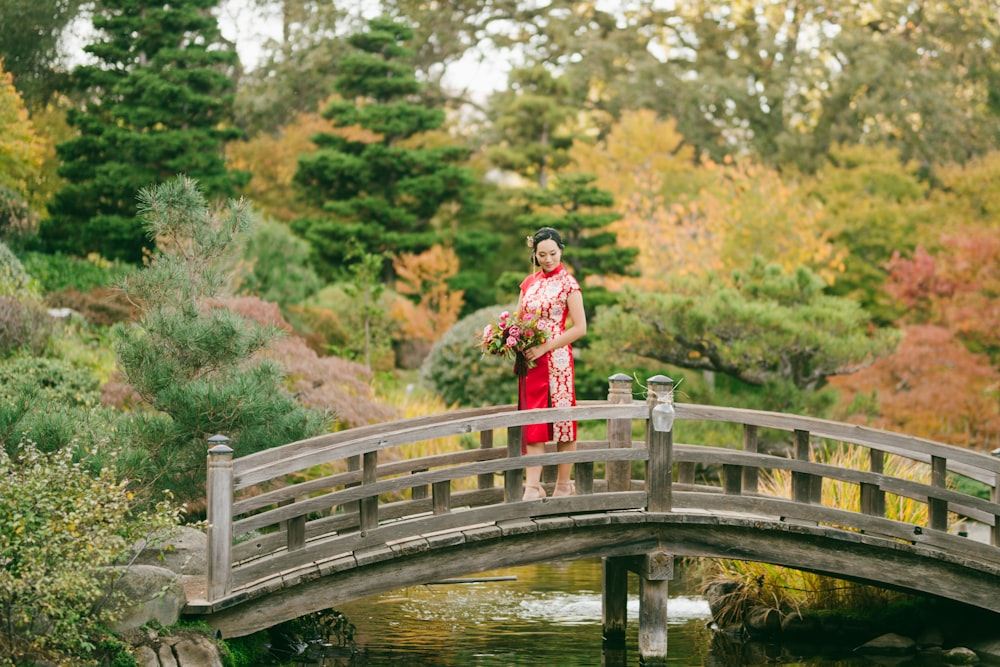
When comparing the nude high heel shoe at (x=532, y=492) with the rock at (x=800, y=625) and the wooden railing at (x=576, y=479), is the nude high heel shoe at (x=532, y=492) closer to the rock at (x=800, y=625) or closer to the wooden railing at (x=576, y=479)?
the wooden railing at (x=576, y=479)

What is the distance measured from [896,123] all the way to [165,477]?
80.4 ft

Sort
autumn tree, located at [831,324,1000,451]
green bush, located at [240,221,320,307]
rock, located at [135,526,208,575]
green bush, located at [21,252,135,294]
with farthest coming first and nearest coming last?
green bush, located at [240,221,320,307]
green bush, located at [21,252,135,294]
autumn tree, located at [831,324,1000,451]
rock, located at [135,526,208,575]

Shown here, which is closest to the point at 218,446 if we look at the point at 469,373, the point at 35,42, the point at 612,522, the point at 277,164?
the point at 612,522

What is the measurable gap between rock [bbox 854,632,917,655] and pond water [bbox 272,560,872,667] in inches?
6.8

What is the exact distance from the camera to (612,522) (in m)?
8.70

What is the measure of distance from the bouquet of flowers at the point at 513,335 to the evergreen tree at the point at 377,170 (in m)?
Answer: 18.2

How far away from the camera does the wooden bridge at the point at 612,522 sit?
26.8 ft

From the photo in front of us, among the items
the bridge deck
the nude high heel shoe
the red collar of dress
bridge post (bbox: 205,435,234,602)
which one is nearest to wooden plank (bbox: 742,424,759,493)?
the bridge deck

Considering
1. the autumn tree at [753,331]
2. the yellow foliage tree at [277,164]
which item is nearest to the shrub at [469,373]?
the autumn tree at [753,331]

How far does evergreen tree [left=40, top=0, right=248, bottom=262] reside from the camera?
76.8ft

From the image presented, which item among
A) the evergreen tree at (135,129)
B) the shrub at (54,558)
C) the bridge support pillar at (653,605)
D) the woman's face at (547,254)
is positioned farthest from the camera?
the evergreen tree at (135,129)

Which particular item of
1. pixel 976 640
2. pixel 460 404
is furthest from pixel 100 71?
pixel 976 640

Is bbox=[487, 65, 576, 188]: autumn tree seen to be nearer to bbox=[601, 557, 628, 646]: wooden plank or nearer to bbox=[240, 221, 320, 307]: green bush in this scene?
bbox=[240, 221, 320, 307]: green bush

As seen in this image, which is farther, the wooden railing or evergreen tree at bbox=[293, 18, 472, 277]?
evergreen tree at bbox=[293, 18, 472, 277]
